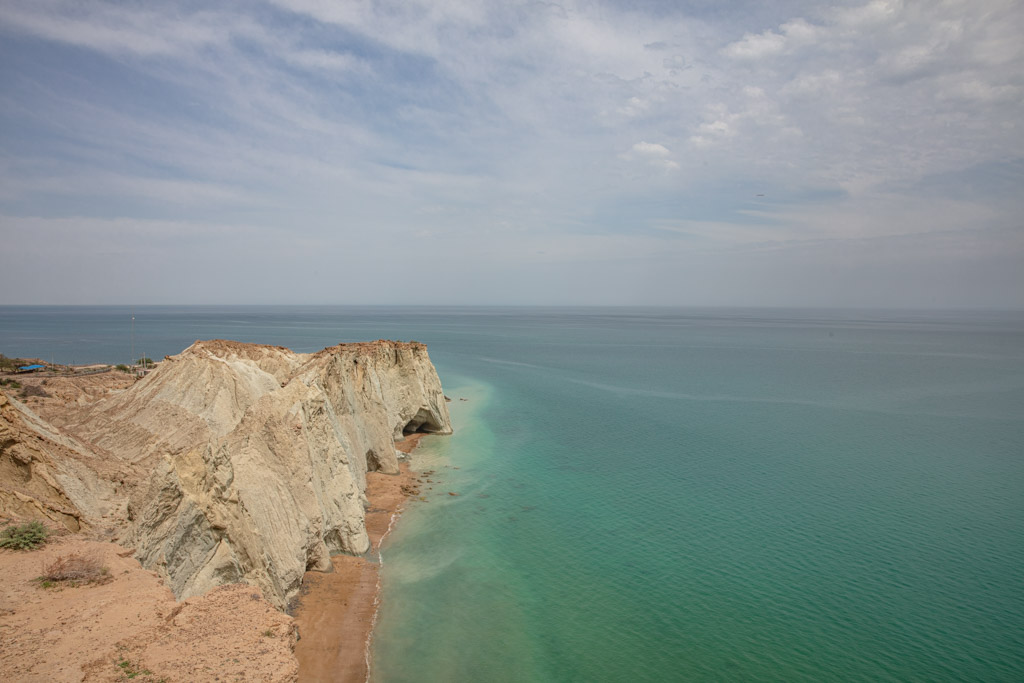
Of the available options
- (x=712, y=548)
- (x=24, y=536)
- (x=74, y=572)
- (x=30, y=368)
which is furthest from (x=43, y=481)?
(x=30, y=368)

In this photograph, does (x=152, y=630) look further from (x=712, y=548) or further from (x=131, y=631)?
(x=712, y=548)

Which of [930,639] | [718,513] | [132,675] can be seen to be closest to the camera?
[132,675]

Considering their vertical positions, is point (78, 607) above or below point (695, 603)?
above

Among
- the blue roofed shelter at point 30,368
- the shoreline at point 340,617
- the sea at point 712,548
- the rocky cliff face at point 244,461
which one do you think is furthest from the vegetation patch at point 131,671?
the blue roofed shelter at point 30,368

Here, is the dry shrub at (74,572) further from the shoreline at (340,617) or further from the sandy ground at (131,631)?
the shoreline at (340,617)

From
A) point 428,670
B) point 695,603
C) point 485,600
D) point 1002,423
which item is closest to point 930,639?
point 695,603

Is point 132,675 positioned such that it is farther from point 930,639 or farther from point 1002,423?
point 1002,423
